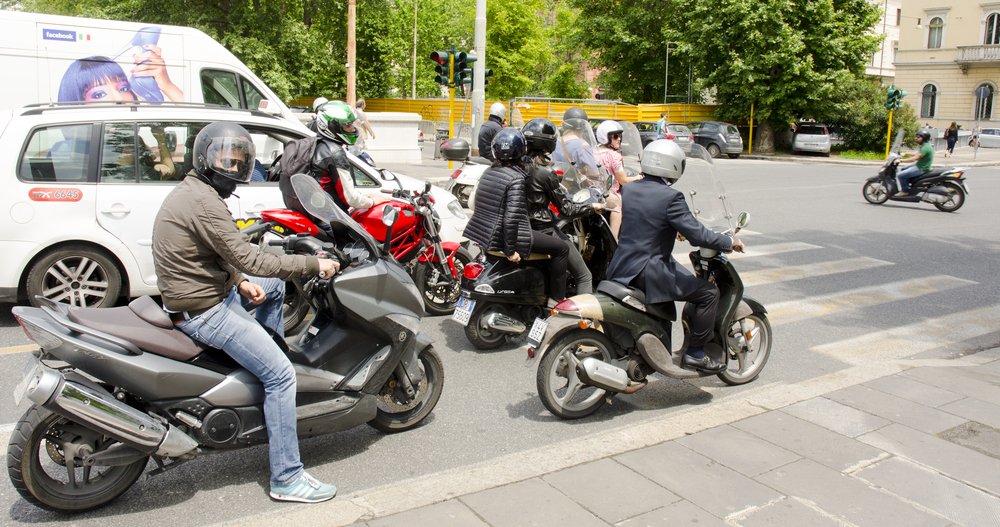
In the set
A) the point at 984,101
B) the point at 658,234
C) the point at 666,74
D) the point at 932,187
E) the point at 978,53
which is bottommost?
the point at 932,187

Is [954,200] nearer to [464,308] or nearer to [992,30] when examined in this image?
[464,308]

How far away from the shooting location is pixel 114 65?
12.9 m

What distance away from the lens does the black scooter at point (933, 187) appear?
15.7m

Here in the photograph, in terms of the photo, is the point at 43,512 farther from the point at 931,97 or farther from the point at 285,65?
the point at 931,97

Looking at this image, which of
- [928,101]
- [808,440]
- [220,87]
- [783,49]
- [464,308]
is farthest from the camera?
[928,101]

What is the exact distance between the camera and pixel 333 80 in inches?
1875

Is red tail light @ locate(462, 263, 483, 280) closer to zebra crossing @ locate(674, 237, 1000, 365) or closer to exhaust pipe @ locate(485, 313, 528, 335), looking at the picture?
exhaust pipe @ locate(485, 313, 528, 335)

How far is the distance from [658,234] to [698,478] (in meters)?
1.53

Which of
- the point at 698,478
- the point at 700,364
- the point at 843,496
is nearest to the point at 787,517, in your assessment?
the point at 843,496

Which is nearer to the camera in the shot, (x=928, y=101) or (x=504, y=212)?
(x=504, y=212)

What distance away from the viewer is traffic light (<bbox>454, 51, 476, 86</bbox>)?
18594 mm

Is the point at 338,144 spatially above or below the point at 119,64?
below

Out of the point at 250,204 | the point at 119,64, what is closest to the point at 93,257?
the point at 250,204

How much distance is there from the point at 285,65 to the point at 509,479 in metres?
29.8
